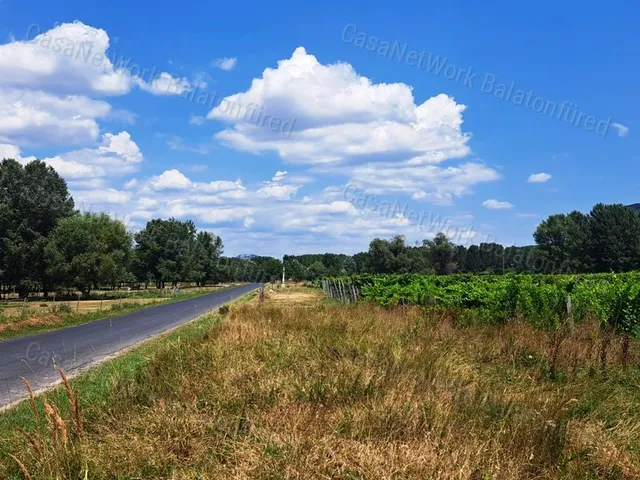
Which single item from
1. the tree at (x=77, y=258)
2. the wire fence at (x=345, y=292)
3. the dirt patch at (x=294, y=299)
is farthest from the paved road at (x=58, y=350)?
the tree at (x=77, y=258)

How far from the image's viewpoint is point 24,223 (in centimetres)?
6519

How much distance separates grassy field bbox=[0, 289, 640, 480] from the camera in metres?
4.11

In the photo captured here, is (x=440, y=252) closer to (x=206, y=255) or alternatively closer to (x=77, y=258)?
(x=206, y=255)

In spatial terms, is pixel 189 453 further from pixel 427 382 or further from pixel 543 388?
pixel 543 388

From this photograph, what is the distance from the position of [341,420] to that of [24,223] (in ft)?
231

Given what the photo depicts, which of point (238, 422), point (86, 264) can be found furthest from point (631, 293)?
point (86, 264)

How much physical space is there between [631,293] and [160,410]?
12.7m

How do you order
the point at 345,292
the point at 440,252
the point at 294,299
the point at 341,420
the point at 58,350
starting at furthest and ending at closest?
the point at 440,252 < the point at 294,299 < the point at 345,292 < the point at 58,350 < the point at 341,420

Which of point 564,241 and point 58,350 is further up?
point 564,241

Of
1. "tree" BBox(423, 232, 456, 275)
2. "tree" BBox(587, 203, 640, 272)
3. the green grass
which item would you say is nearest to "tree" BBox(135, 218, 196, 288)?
"tree" BBox(423, 232, 456, 275)

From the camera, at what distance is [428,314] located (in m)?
14.5

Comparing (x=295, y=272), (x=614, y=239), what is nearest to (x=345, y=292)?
(x=614, y=239)

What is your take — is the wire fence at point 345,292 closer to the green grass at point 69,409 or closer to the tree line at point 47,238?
the green grass at point 69,409

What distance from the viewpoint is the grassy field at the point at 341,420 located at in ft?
13.5
